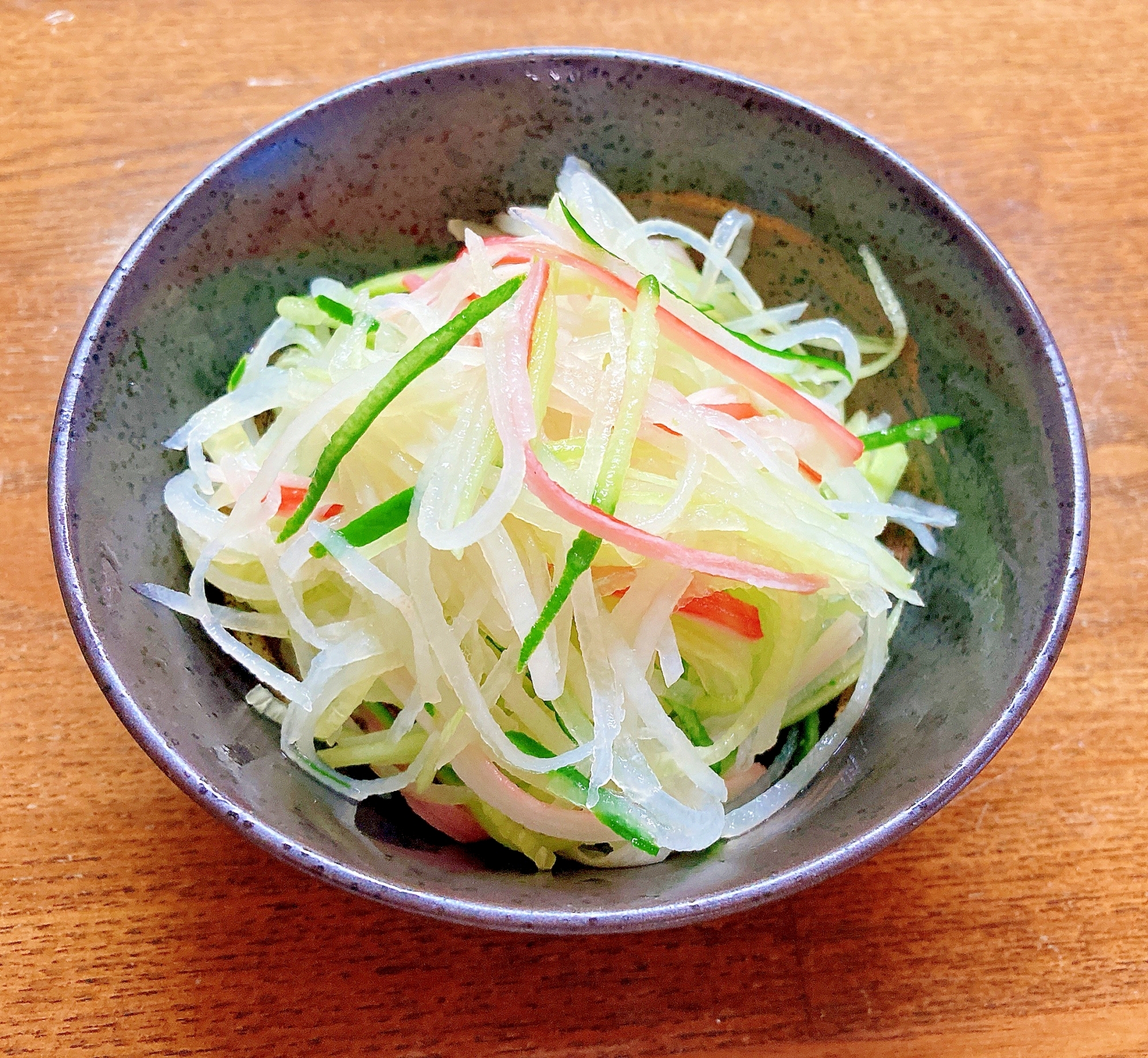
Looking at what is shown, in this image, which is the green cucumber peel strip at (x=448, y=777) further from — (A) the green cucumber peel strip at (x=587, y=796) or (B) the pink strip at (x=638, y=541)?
(B) the pink strip at (x=638, y=541)

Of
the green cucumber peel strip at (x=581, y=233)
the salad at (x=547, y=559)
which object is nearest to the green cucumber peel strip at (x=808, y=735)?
the salad at (x=547, y=559)

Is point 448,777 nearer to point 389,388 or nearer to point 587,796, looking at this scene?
point 587,796

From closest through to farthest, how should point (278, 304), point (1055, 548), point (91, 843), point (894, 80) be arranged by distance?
1. point (1055, 548)
2. point (91, 843)
3. point (278, 304)
4. point (894, 80)

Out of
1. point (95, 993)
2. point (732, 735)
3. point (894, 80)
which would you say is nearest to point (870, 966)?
point (732, 735)

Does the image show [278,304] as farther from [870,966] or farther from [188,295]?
[870,966]

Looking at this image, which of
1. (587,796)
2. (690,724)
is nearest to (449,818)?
(587,796)

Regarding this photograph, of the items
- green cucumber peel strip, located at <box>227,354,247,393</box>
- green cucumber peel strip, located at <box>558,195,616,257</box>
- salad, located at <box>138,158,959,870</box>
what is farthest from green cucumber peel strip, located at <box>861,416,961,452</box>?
green cucumber peel strip, located at <box>227,354,247,393</box>

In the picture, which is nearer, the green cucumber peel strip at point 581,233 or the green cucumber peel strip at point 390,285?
the green cucumber peel strip at point 581,233
